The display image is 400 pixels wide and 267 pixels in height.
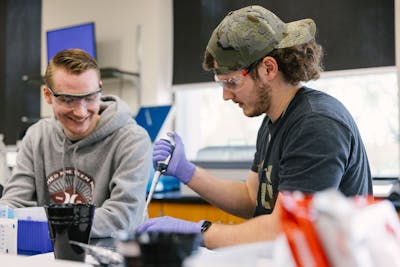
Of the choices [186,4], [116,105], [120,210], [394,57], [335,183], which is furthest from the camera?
[186,4]

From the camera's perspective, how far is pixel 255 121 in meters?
3.49

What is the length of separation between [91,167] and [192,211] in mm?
1169

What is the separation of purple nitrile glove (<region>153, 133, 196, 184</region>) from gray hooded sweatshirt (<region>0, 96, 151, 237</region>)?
0.43ft

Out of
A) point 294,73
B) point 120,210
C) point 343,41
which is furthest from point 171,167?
point 343,41

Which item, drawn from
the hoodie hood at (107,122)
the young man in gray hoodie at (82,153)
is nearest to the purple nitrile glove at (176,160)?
the young man in gray hoodie at (82,153)

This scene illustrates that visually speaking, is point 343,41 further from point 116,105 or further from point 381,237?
point 381,237

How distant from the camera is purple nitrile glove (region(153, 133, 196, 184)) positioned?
1656mm

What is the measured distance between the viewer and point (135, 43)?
381cm

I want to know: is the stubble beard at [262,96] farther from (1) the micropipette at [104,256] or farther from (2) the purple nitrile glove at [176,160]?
(1) the micropipette at [104,256]

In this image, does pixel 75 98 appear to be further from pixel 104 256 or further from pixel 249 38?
pixel 104 256

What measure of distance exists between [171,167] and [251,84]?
0.42 m

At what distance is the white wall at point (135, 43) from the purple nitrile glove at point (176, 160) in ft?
6.58

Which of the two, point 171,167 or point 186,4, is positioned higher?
point 186,4

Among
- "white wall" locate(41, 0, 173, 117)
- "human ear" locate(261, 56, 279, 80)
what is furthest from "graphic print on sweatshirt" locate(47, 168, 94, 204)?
"white wall" locate(41, 0, 173, 117)
